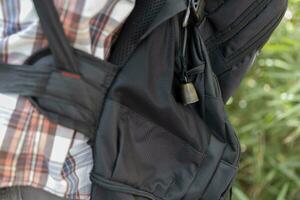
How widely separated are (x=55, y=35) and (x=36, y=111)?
102mm

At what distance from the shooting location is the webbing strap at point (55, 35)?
577 millimetres

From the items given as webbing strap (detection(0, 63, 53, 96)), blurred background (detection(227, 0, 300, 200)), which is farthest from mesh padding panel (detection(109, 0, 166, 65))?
blurred background (detection(227, 0, 300, 200))

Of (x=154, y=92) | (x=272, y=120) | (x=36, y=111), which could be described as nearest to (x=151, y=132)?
(x=154, y=92)

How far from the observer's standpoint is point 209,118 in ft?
2.45

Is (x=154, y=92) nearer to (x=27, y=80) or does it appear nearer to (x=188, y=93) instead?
(x=188, y=93)

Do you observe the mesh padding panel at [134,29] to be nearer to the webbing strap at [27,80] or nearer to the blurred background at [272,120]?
the webbing strap at [27,80]

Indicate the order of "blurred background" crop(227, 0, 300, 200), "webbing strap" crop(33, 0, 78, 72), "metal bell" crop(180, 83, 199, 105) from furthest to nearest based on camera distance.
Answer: "blurred background" crop(227, 0, 300, 200)
"metal bell" crop(180, 83, 199, 105)
"webbing strap" crop(33, 0, 78, 72)

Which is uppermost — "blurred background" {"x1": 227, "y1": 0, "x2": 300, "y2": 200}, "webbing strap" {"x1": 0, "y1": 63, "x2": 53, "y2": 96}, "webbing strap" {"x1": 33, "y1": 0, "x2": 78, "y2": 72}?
"webbing strap" {"x1": 33, "y1": 0, "x2": 78, "y2": 72}

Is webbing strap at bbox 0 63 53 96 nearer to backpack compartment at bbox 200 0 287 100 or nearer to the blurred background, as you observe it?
backpack compartment at bbox 200 0 287 100

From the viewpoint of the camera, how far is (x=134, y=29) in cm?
65

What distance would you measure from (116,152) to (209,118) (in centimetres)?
17

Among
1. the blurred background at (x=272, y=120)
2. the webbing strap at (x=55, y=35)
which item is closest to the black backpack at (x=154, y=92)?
the webbing strap at (x=55, y=35)

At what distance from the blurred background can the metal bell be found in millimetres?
761

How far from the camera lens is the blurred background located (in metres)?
1.45
